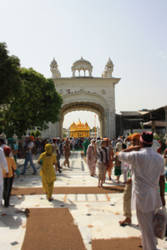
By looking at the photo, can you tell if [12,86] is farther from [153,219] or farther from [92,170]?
[153,219]

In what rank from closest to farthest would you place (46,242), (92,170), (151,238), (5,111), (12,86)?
(151,238), (46,242), (92,170), (12,86), (5,111)

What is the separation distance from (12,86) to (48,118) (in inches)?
379

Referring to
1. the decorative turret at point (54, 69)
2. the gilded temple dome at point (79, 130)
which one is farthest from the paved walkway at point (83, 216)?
the gilded temple dome at point (79, 130)

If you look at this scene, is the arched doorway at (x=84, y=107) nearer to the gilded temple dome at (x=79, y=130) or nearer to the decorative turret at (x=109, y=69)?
the decorative turret at (x=109, y=69)

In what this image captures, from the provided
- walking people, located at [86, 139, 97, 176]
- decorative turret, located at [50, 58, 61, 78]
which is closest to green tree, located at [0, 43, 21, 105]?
walking people, located at [86, 139, 97, 176]

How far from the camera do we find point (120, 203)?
5543mm

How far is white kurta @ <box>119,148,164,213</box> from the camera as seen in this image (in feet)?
8.83

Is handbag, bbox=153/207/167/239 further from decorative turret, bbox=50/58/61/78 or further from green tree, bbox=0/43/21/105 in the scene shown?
decorative turret, bbox=50/58/61/78

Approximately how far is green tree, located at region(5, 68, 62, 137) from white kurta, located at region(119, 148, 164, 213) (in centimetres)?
1732

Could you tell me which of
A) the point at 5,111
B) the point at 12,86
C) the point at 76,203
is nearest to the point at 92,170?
the point at 76,203

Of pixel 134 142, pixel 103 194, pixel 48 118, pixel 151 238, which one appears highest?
pixel 48 118

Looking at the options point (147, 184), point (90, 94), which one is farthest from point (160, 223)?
point (90, 94)

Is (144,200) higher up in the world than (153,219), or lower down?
higher up

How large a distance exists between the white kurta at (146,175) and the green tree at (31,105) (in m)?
17.3
